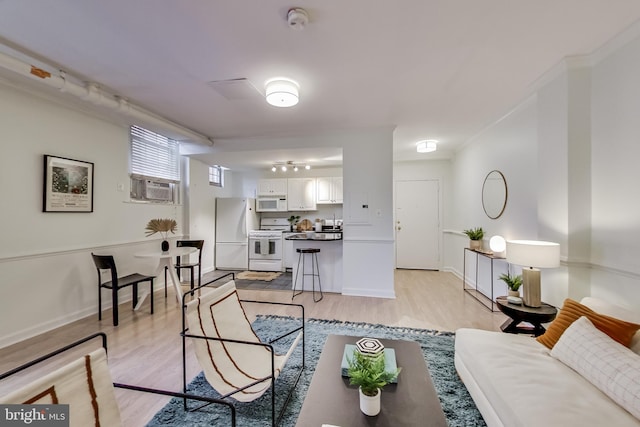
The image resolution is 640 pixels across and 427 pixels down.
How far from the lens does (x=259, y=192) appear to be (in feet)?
21.3

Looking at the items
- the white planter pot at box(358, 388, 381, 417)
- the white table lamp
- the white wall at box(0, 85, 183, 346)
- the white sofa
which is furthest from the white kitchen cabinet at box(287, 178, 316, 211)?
the white planter pot at box(358, 388, 381, 417)

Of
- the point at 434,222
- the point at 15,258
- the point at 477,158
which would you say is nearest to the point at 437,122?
the point at 477,158

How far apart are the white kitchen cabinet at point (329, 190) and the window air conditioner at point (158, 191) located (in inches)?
121

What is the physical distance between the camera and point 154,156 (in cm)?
437

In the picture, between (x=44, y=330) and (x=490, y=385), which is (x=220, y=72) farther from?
(x=44, y=330)

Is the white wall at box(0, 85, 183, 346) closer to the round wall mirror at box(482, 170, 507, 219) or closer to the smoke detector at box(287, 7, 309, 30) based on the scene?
the smoke detector at box(287, 7, 309, 30)

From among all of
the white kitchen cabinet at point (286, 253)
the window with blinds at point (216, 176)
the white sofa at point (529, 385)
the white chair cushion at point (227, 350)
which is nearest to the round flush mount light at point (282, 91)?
the white chair cushion at point (227, 350)

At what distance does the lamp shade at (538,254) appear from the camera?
2205 mm

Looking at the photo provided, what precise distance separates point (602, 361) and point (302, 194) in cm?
545

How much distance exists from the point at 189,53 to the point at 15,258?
271 centimetres

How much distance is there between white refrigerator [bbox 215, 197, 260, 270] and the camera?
588cm

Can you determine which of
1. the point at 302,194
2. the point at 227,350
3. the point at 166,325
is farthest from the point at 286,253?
the point at 227,350

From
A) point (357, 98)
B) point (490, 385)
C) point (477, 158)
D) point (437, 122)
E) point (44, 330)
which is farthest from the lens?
point (477, 158)

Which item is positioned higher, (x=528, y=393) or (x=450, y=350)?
(x=528, y=393)
